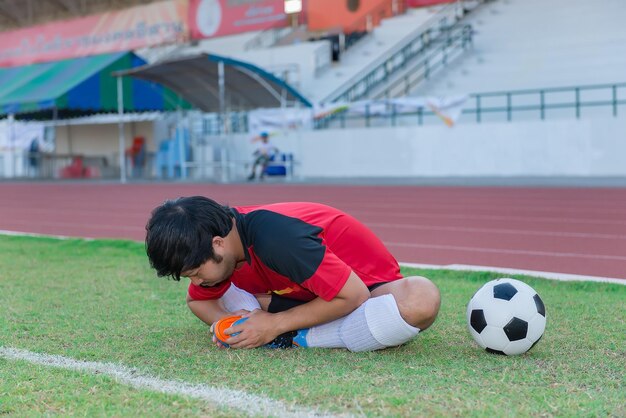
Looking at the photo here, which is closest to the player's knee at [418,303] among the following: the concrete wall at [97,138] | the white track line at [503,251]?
the white track line at [503,251]

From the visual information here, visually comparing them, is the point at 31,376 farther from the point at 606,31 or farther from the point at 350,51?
the point at 350,51

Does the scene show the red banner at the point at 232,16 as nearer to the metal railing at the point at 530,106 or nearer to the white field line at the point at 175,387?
the metal railing at the point at 530,106

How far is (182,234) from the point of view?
3072mm

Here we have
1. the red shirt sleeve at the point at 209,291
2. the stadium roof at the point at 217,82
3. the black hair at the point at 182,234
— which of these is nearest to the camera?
the black hair at the point at 182,234

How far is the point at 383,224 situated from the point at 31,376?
7431 mm

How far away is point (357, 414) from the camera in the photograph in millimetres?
2613

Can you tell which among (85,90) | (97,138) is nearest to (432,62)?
(85,90)

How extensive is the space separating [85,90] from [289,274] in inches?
934

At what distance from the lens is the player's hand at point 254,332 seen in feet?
11.6

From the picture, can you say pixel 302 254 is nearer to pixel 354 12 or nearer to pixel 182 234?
pixel 182 234

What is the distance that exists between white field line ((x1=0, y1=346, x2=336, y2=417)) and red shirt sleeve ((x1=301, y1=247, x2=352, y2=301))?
0.55 meters

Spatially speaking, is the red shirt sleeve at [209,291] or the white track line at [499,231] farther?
the white track line at [499,231]

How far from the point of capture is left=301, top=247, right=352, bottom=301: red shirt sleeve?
319 cm

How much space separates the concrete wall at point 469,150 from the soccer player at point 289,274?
18.1 meters
